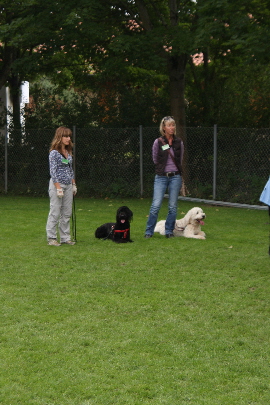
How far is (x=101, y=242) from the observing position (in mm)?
10203

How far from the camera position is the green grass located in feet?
14.0

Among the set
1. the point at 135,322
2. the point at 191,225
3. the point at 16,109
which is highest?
the point at 16,109

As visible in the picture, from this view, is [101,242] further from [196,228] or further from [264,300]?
[264,300]

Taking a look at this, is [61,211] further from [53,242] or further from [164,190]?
[164,190]

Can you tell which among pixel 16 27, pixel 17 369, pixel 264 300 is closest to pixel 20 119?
pixel 16 27

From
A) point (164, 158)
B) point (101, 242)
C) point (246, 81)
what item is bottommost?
point (101, 242)

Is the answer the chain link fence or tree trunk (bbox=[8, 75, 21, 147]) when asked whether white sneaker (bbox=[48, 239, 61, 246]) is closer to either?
the chain link fence

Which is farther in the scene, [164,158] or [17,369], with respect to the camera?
[164,158]

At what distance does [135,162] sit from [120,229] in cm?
833

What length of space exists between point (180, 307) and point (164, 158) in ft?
13.8

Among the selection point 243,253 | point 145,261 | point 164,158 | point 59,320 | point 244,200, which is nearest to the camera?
point 59,320

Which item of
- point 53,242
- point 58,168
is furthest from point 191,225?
point 58,168

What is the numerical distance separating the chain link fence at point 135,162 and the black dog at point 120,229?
21.2 ft

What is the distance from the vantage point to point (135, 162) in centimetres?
1817
